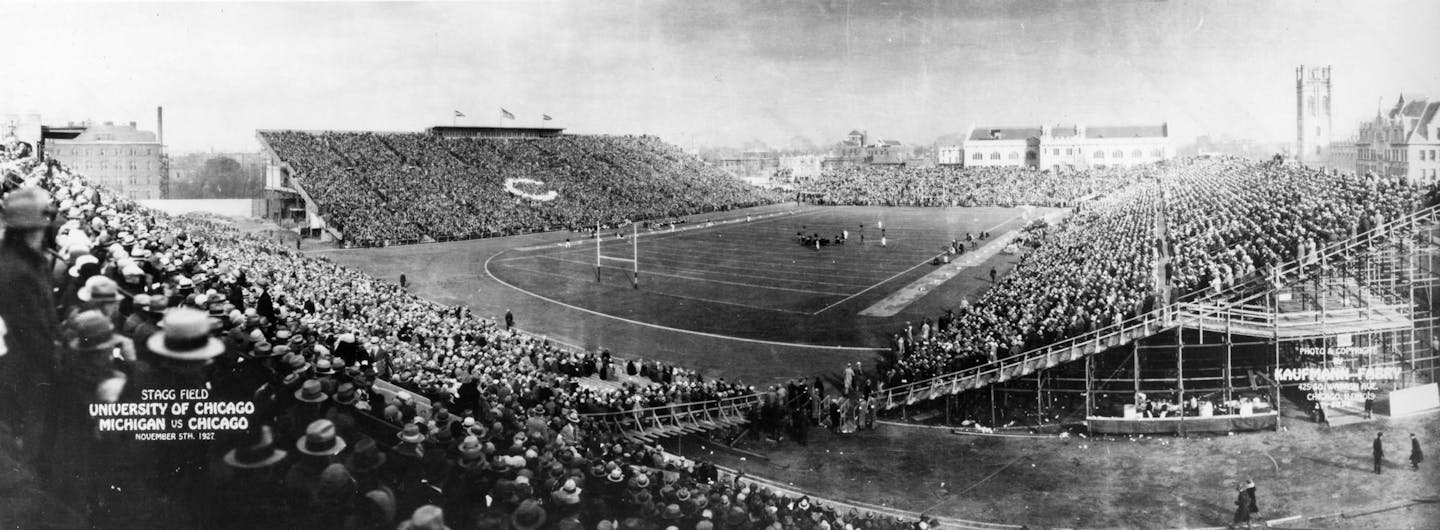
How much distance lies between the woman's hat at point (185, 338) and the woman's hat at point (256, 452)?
743 mm

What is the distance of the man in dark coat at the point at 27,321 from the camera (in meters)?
6.31

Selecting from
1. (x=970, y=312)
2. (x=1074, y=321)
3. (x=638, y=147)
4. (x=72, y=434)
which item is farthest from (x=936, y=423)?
(x=638, y=147)

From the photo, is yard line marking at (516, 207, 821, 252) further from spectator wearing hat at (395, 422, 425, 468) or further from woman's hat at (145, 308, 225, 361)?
spectator wearing hat at (395, 422, 425, 468)

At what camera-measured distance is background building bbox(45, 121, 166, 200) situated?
2842 centimetres

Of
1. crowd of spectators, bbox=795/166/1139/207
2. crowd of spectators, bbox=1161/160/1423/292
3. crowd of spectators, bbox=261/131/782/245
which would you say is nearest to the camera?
crowd of spectators, bbox=1161/160/1423/292

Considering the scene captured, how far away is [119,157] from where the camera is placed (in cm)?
3331

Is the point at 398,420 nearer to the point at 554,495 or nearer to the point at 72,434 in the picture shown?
the point at 554,495

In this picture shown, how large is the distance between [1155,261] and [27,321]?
61.1ft

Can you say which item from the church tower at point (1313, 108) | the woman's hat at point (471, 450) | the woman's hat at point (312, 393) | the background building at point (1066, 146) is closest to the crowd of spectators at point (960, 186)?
the background building at point (1066, 146)

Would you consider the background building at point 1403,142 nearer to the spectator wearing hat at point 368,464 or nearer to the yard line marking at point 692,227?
the spectator wearing hat at point 368,464

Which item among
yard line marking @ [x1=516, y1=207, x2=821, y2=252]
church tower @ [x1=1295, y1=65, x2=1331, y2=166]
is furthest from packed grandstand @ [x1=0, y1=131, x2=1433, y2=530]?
yard line marking @ [x1=516, y1=207, x2=821, y2=252]

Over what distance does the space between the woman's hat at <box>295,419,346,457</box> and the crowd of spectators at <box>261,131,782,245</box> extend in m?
34.6

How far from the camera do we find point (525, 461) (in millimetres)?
6527

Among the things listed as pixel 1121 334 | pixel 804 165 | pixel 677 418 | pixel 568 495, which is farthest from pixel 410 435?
pixel 804 165
